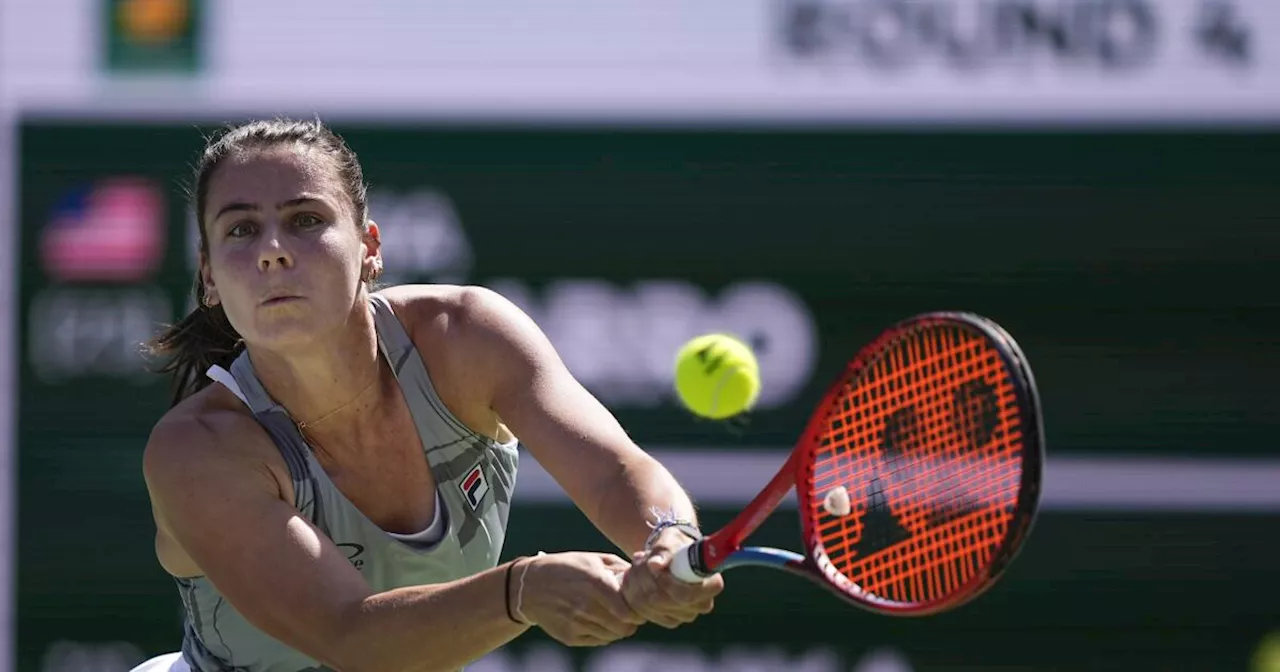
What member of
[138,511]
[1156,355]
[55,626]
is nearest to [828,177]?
[1156,355]

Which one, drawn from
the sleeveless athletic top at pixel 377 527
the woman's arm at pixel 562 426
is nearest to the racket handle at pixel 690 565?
the woman's arm at pixel 562 426

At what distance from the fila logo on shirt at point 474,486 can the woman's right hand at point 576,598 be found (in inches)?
18.8

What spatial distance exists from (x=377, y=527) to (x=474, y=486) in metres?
0.18

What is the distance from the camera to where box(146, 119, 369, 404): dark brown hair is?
2.54 m

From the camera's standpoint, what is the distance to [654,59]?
4504mm

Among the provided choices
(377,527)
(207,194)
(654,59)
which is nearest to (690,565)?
(377,527)

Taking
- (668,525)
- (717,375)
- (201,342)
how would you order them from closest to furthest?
1. (668,525)
2. (201,342)
3. (717,375)

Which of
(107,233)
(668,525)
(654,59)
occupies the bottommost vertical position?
(107,233)

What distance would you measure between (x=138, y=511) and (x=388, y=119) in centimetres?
119

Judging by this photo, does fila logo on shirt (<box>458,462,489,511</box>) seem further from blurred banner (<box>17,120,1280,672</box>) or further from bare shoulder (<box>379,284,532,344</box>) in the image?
blurred banner (<box>17,120,1280,672</box>)

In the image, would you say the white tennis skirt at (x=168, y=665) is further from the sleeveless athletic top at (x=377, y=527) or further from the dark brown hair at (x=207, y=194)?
the dark brown hair at (x=207, y=194)

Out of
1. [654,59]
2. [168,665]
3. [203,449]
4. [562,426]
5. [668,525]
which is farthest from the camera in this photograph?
[654,59]

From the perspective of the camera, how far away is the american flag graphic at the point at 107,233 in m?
4.55

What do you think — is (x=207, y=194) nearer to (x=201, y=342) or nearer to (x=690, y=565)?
(x=201, y=342)
